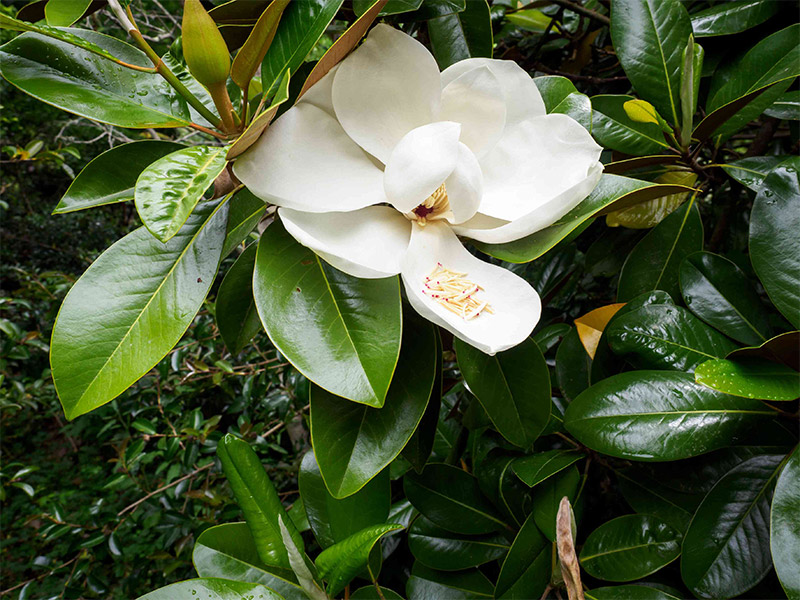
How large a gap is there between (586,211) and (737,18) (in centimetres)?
54

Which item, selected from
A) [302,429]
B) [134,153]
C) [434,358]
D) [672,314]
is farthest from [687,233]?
[302,429]

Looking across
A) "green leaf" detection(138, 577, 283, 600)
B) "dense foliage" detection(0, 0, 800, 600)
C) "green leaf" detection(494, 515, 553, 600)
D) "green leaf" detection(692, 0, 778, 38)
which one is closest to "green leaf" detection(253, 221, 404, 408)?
"dense foliage" detection(0, 0, 800, 600)

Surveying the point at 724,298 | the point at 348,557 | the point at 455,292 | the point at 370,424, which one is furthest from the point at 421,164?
the point at 724,298

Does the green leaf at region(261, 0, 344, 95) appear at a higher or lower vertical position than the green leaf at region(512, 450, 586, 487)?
higher

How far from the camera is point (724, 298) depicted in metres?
0.64

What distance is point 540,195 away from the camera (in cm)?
49

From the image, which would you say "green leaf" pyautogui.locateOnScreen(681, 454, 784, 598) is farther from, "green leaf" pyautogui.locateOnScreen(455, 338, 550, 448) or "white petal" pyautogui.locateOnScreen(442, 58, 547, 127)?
"white petal" pyautogui.locateOnScreen(442, 58, 547, 127)

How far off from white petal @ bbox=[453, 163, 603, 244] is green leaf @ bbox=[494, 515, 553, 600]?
1.24 ft

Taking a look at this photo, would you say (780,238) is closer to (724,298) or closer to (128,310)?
(724,298)

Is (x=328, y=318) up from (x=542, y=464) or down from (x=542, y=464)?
up

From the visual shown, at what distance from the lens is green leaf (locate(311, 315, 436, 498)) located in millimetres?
472

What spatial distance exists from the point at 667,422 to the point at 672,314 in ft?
0.45

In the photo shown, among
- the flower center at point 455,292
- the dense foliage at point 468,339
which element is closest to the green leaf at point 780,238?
the dense foliage at point 468,339

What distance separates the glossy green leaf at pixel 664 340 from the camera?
23.5 inches
